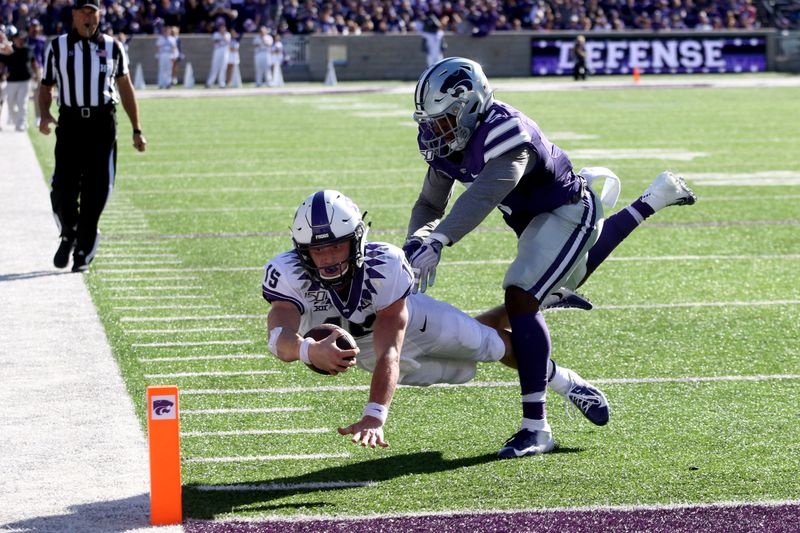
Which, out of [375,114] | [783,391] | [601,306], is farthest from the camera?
[375,114]

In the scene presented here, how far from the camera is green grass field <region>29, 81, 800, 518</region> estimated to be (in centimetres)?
465

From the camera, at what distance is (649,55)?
38.5m

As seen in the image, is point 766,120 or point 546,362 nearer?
point 546,362

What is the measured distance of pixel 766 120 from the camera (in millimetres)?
21578

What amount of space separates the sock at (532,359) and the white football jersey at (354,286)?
0.61 m

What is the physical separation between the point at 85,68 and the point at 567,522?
565 centimetres

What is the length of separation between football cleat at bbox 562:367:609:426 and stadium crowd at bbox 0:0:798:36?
29453 mm

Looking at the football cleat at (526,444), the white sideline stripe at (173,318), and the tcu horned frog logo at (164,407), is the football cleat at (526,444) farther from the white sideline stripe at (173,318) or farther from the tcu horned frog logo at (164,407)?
the white sideline stripe at (173,318)

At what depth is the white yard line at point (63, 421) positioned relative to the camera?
14.3 feet

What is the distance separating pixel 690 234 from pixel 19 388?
19.9 feet

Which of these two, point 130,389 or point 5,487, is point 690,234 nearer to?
point 130,389

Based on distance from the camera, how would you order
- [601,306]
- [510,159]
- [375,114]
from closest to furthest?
[510,159] < [601,306] < [375,114]

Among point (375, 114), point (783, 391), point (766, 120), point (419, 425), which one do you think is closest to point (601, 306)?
point (783, 391)

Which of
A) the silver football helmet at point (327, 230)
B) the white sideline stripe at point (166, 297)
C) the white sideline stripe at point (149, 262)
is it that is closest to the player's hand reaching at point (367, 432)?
the silver football helmet at point (327, 230)
